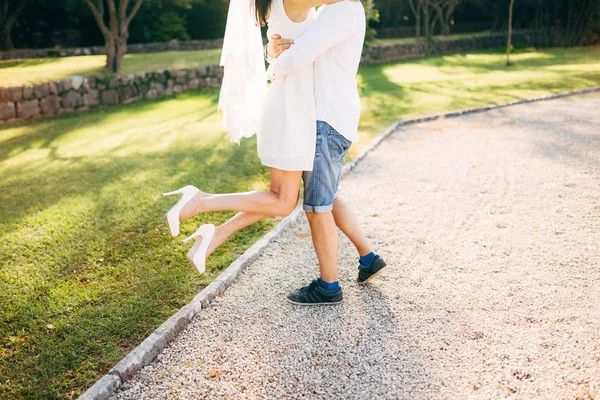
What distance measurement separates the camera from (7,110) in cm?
892

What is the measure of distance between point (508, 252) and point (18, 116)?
8.75 m

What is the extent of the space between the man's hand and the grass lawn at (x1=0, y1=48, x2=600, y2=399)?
1.56 m

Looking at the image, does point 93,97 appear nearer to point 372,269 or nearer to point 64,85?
point 64,85

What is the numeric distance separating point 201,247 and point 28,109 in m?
8.03

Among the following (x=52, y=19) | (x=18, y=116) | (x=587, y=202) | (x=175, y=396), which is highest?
(x=52, y=19)

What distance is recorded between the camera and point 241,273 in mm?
3480

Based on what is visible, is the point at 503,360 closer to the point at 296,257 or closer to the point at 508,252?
the point at 508,252

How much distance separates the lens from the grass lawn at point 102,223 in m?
2.72

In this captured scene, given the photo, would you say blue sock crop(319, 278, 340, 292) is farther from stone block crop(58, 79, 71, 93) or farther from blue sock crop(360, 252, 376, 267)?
stone block crop(58, 79, 71, 93)

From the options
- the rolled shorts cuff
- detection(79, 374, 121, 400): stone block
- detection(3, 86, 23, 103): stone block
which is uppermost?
detection(3, 86, 23, 103): stone block

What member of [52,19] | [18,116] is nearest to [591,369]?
[18,116]

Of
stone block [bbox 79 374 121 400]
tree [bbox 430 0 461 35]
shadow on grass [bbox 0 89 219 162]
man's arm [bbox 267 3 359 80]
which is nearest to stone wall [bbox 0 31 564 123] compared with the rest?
shadow on grass [bbox 0 89 219 162]

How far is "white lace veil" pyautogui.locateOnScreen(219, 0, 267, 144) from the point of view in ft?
8.74

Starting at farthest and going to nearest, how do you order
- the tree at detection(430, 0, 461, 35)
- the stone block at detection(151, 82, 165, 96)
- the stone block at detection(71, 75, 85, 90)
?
the tree at detection(430, 0, 461, 35) → the stone block at detection(151, 82, 165, 96) → the stone block at detection(71, 75, 85, 90)
